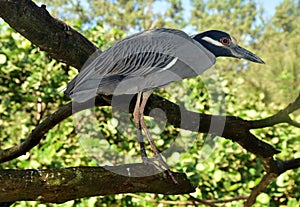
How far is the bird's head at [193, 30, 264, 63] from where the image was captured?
5.13 feet

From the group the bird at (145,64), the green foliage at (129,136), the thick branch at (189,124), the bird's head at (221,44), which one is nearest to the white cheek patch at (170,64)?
the bird at (145,64)

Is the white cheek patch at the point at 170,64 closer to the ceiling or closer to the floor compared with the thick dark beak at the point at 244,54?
closer to the floor

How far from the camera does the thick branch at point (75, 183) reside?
41.4 inches

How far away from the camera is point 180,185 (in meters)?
1.40

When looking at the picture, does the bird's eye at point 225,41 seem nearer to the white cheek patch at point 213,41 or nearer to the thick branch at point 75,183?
the white cheek patch at point 213,41

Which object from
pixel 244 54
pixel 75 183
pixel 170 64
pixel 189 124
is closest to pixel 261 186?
pixel 189 124

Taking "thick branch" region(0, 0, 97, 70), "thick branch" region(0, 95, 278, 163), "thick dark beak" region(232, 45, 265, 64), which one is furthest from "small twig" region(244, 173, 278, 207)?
"thick branch" region(0, 0, 97, 70)

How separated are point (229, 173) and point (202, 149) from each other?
0.99ft

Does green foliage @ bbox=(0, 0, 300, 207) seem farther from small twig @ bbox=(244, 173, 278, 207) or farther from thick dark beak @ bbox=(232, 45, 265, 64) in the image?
thick dark beak @ bbox=(232, 45, 265, 64)

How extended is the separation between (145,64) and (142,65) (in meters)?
0.01

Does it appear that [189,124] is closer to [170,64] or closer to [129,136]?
[170,64]

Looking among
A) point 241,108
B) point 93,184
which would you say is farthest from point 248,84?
point 93,184

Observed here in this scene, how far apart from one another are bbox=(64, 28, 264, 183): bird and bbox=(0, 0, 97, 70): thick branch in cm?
13

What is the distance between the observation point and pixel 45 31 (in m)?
1.41
